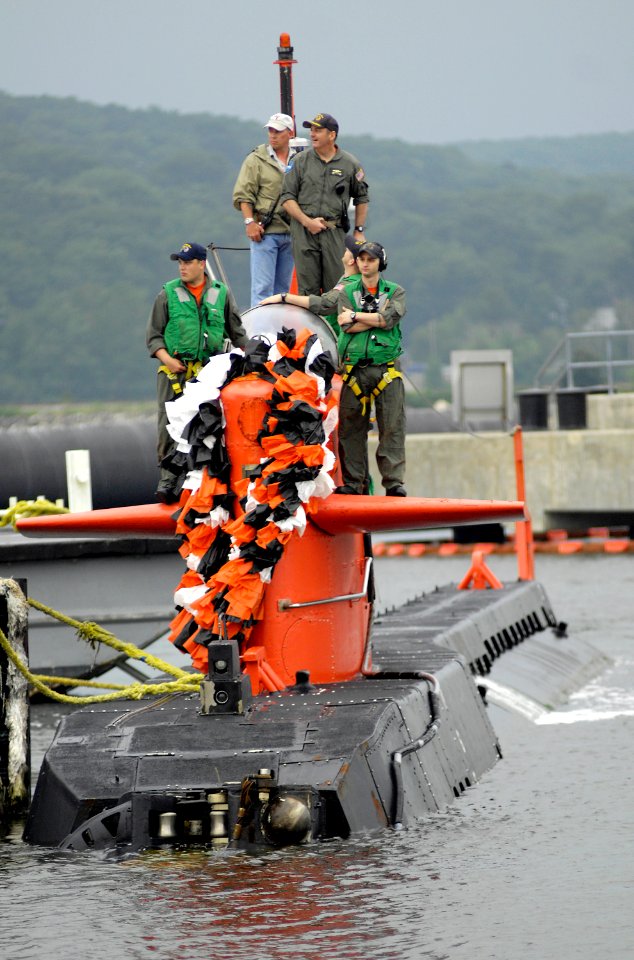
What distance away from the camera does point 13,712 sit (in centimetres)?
1419

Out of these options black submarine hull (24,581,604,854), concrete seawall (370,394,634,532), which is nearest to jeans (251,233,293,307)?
black submarine hull (24,581,604,854)

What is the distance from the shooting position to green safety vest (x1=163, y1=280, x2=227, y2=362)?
14.2 m

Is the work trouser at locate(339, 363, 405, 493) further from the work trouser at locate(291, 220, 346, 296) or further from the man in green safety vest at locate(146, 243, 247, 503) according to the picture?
the work trouser at locate(291, 220, 346, 296)

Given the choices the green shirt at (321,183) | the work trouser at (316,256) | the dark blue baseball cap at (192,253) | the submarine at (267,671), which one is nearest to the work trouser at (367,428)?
the submarine at (267,671)

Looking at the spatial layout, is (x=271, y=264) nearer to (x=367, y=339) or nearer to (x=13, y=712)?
(x=367, y=339)

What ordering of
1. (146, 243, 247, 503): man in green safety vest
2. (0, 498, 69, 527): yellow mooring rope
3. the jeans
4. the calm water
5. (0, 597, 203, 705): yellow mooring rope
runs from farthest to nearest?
(0, 498, 69, 527): yellow mooring rope
the jeans
(146, 243, 247, 503): man in green safety vest
(0, 597, 203, 705): yellow mooring rope
the calm water

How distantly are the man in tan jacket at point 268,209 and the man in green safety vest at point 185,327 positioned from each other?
1596 mm

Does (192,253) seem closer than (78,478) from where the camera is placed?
Yes

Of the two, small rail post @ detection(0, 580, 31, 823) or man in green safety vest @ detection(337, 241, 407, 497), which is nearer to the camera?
small rail post @ detection(0, 580, 31, 823)

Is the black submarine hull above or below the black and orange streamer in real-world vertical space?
below

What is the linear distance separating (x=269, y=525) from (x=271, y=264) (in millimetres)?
4164

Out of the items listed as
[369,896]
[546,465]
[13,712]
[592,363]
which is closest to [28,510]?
[13,712]

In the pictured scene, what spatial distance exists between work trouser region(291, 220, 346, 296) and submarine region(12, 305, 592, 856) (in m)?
2.17

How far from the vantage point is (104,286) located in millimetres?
146125
